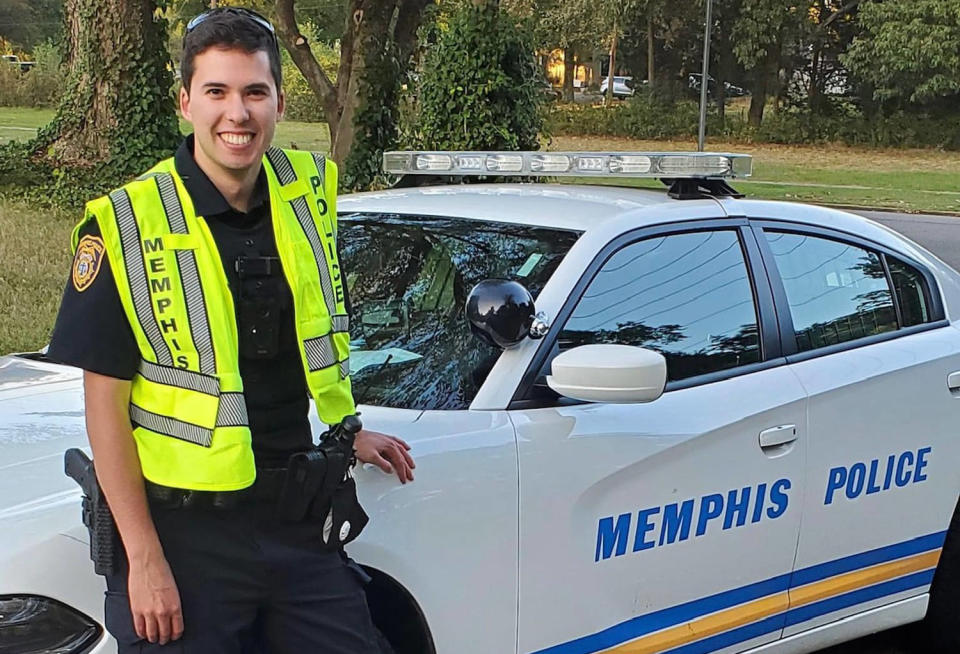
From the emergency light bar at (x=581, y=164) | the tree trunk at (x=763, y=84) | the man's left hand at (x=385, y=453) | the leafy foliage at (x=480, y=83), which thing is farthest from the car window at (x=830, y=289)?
the tree trunk at (x=763, y=84)

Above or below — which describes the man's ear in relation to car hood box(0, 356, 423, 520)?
above

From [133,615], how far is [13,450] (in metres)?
0.69

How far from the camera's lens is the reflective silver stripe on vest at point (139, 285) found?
1803mm

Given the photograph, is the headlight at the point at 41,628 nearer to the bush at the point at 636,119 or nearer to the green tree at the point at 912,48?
the green tree at the point at 912,48

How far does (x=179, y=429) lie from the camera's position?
6.01ft

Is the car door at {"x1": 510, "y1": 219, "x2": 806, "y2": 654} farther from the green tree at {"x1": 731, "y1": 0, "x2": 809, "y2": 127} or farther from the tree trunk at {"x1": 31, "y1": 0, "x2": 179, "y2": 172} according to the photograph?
the green tree at {"x1": 731, "y1": 0, "x2": 809, "y2": 127}

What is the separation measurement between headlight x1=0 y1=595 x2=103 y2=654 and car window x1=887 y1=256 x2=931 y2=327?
2.78m

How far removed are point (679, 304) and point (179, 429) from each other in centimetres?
171

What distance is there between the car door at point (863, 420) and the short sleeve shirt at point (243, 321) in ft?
5.86

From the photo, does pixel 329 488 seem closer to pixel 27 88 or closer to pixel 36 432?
pixel 36 432

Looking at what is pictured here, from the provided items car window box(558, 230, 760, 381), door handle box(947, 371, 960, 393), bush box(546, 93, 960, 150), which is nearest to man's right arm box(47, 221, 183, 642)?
car window box(558, 230, 760, 381)

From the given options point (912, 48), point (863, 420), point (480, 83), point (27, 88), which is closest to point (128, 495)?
point (863, 420)

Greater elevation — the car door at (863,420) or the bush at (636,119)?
the car door at (863,420)

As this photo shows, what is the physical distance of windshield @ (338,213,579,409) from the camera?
9.06 ft
